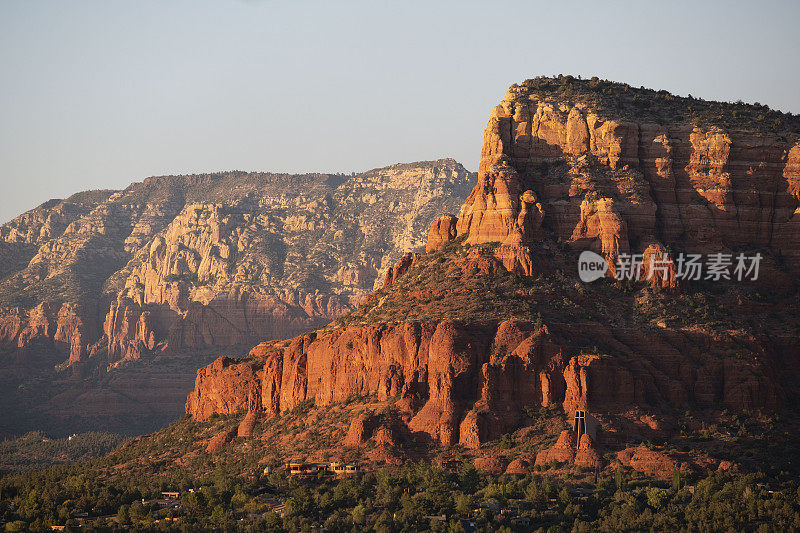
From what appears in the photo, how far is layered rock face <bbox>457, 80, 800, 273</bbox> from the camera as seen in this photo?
154 metres

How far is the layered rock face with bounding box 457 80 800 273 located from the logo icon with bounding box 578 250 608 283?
41.0 inches

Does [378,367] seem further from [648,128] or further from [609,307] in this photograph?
[648,128]

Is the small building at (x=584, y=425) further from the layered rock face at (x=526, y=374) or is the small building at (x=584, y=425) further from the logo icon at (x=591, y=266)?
the logo icon at (x=591, y=266)

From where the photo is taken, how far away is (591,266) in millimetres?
151250

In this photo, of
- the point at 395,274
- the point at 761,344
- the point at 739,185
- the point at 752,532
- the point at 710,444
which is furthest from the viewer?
the point at 395,274

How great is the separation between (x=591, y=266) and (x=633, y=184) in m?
9.86

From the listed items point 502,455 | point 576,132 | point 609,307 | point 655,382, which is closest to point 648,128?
point 576,132

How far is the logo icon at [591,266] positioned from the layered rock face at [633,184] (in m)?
1.04

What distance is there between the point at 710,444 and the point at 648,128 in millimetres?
38881

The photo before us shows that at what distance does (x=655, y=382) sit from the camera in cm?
13900
